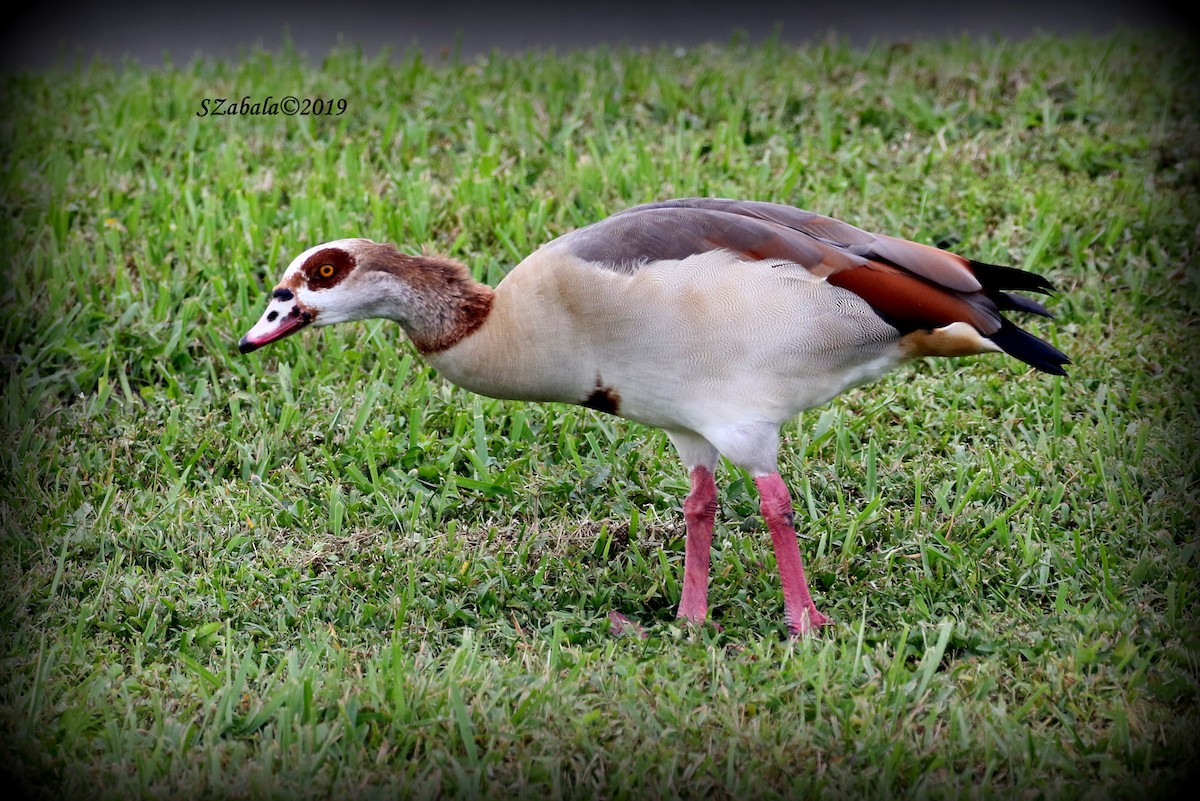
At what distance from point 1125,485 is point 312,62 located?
6004mm

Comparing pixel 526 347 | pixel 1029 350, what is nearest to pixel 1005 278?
pixel 1029 350

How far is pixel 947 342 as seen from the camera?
4.41 m

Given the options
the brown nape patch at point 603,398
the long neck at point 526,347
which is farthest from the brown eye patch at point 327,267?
the brown nape patch at point 603,398

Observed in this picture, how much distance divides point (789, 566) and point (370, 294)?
66.3 inches

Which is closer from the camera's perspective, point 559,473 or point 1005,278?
point 1005,278

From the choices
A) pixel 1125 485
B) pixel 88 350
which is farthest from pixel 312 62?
pixel 1125 485

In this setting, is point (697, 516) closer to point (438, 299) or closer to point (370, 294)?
point (438, 299)

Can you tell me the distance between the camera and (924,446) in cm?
558

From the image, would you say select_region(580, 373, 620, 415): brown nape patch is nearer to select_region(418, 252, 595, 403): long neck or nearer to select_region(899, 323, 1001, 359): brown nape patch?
select_region(418, 252, 595, 403): long neck

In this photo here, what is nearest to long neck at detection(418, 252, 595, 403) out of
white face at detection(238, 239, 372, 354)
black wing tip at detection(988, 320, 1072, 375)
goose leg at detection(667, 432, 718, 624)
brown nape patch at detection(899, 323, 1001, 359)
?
white face at detection(238, 239, 372, 354)

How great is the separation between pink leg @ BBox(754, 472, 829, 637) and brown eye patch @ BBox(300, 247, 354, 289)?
155 centimetres

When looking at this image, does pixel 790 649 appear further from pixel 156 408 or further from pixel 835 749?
pixel 156 408

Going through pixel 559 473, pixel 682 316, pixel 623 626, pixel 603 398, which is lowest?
pixel 623 626

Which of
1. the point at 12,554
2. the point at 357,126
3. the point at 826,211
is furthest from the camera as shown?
the point at 357,126
